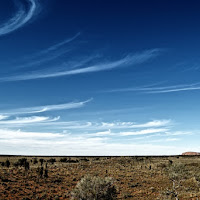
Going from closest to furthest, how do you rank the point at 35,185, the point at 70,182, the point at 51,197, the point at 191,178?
the point at 51,197, the point at 35,185, the point at 70,182, the point at 191,178

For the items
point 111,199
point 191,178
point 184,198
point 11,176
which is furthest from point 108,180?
point 191,178

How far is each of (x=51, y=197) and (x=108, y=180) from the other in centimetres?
1467

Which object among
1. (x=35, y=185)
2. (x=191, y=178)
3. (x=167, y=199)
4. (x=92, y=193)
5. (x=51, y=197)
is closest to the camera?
(x=92, y=193)

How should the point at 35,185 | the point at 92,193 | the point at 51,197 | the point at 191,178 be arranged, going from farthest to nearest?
the point at 191,178 → the point at 35,185 → the point at 51,197 → the point at 92,193

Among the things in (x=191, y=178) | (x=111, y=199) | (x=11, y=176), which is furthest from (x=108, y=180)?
(x=191, y=178)

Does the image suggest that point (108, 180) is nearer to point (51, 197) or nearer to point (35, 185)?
point (51, 197)

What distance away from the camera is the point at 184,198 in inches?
1384

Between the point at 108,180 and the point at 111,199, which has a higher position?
the point at 108,180

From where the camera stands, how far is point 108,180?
25.6 metres

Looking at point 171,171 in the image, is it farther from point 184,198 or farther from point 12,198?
point 12,198

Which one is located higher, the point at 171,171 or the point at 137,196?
the point at 171,171

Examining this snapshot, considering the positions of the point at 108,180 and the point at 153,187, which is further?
the point at 153,187

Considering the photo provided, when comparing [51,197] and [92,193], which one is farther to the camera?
[51,197]

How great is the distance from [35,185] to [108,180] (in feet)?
70.7
